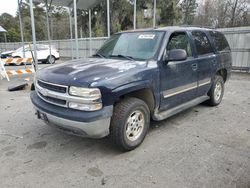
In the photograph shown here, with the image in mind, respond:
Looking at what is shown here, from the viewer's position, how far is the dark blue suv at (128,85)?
9.52 ft

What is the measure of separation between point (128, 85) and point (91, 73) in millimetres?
549

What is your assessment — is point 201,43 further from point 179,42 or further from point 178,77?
point 178,77

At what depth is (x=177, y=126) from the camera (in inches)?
173

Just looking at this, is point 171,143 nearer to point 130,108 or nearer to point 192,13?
point 130,108

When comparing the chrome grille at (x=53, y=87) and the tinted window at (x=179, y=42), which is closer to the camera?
Result: the chrome grille at (x=53, y=87)

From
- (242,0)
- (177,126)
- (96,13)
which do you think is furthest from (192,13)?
(177,126)

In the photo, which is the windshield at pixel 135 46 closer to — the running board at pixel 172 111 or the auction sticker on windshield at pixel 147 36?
the auction sticker on windshield at pixel 147 36

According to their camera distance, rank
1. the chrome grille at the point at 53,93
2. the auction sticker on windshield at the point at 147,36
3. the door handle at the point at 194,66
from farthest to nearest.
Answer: the door handle at the point at 194,66 → the auction sticker on windshield at the point at 147,36 → the chrome grille at the point at 53,93

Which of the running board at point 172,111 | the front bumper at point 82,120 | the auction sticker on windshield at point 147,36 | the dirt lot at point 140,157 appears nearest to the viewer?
→ the dirt lot at point 140,157

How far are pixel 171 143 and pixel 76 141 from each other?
1623 mm

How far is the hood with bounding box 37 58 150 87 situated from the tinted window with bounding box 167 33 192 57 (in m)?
0.83

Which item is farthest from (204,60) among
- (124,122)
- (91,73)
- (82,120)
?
(82,120)

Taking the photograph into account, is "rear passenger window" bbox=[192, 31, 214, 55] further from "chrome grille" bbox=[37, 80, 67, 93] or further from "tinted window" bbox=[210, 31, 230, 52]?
"chrome grille" bbox=[37, 80, 67, 93]

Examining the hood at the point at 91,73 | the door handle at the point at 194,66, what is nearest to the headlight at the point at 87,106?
the hood at the point at 91,73
